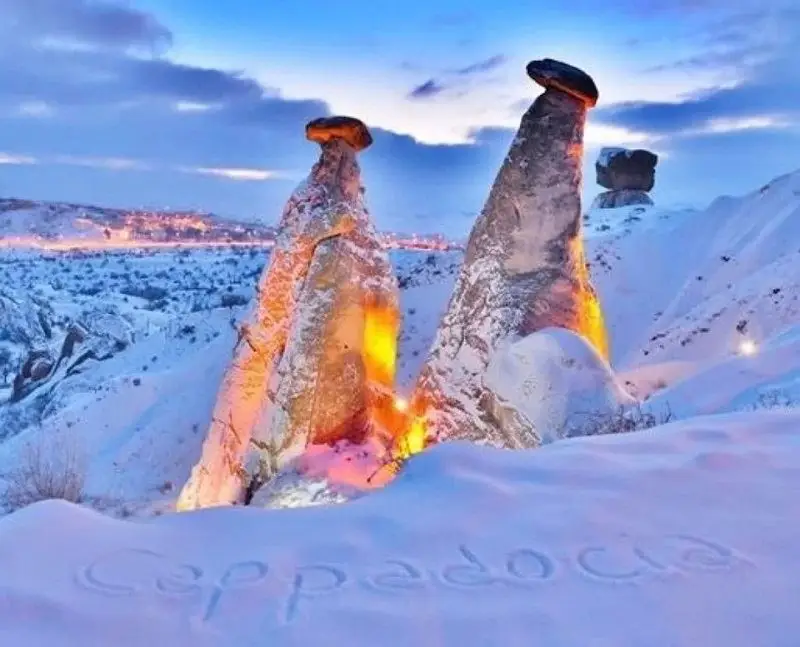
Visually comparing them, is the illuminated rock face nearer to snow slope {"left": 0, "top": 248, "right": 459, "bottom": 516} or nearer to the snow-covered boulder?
snow slope {"left": 0, "top": 248, "right": 459, "bottom": 516}

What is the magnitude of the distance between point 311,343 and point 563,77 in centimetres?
405

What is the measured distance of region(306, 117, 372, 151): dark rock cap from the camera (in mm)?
10375

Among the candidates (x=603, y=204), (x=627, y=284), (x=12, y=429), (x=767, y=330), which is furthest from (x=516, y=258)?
(x=603, y=204)

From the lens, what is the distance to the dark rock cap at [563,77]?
30.6 feet

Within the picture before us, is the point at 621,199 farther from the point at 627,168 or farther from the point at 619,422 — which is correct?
the point at 619,422

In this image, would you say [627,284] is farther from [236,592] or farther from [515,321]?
[236,592]

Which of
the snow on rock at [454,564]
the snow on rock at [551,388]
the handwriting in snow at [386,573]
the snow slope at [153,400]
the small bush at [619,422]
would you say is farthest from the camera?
the snow slope at [153,400]

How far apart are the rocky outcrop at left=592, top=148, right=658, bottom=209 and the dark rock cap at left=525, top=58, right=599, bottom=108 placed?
640 inches

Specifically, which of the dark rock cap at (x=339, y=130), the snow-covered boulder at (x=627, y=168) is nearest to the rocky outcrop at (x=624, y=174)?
the snow-covered boulder at (x=627, y=168)

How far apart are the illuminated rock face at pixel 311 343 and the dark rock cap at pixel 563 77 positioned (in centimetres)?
231

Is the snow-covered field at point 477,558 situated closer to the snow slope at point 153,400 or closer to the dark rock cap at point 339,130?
the dark rock cap at point 339,130

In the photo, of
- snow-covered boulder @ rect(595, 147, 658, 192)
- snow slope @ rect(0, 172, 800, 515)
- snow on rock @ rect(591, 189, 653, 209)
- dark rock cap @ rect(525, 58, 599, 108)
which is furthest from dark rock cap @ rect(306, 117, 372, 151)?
snow-covered boulder @ rect(595, 147, 658, 192)

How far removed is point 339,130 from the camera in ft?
34.3

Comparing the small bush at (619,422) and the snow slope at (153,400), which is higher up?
the small bush at (619,422)
